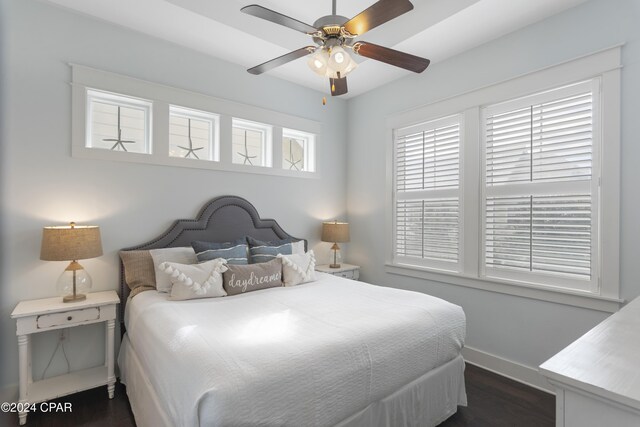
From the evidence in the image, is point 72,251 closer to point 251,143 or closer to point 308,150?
point 251,143

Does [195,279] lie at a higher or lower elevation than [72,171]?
lower

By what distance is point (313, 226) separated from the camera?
4059mm

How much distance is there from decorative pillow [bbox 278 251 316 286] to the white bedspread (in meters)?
0.37

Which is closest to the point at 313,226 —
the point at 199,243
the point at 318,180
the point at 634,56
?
the point at 318,180

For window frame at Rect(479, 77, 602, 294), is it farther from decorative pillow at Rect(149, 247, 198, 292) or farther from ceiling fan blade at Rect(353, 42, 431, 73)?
decorative pillow at Rect(149, 247, 198, 292)

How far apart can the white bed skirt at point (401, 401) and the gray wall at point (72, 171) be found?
77 centimetres

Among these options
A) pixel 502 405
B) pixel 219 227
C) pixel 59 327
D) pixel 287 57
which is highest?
pixel 287 57

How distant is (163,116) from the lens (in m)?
2.97

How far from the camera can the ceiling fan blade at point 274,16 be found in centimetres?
173

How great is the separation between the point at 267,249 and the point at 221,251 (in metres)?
0.44

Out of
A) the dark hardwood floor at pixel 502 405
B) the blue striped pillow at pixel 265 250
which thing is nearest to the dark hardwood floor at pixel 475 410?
the dark hardwood floor at pixel 502 405

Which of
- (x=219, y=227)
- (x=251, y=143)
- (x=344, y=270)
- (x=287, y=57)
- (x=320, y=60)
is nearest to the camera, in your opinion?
(x=320, y=60)

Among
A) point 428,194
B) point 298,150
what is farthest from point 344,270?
point 298,150

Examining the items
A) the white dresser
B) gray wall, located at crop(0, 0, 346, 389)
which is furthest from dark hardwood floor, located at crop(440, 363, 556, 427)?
gray wall, located at crop(0, 0, 346, 389)
